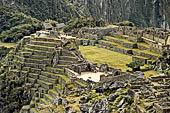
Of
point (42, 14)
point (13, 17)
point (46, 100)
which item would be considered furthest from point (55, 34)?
point (42, 14)

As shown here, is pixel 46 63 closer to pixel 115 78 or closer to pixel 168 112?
pixel 115 78

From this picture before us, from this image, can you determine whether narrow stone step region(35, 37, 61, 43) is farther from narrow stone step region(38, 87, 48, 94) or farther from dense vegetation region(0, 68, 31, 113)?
narrow stone step region(38, 87, 48, 94)

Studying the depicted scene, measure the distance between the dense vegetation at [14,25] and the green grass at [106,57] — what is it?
22690 mm

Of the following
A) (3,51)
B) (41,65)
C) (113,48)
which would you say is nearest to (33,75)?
(41,65)

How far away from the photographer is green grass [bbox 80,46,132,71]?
5875cm

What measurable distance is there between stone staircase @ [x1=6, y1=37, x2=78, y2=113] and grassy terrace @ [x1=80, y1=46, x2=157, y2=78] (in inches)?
324

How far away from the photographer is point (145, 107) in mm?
21734

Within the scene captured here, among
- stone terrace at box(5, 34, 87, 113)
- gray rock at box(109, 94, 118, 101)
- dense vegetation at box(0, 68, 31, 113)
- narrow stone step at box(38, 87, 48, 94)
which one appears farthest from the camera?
dense vegetation at box(0, 68, 31, 113)

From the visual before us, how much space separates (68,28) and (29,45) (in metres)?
36.4

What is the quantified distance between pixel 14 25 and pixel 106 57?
4826 cm

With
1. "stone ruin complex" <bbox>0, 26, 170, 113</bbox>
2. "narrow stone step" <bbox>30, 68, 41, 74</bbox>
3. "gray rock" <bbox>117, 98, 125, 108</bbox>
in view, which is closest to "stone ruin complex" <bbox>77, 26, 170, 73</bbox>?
"stone ruin complex" <bbox>0, 26, 170, 113</bbox>

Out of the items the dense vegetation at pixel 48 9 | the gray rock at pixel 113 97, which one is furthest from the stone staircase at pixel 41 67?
the dense vegetation at pixel 48 9

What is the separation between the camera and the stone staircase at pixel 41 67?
47.6 m

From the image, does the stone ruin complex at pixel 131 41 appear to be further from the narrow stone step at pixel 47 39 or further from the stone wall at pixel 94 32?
the narrow stone step at pixel 47 39
